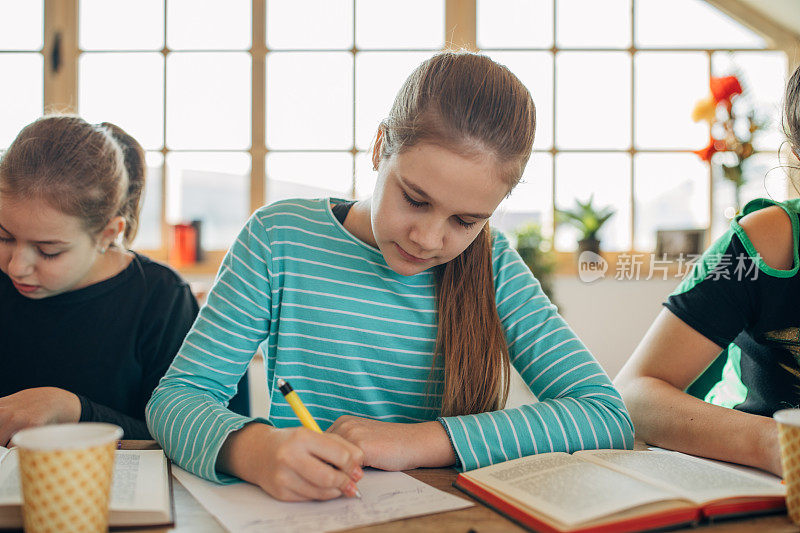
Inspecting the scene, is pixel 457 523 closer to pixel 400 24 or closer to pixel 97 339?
pixel 97 339

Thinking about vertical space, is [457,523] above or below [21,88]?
below

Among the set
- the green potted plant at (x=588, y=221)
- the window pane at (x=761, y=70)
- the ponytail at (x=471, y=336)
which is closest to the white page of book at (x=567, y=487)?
the ponytail at (x=471, y=336)

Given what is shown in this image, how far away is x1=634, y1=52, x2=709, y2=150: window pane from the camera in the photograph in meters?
3.27

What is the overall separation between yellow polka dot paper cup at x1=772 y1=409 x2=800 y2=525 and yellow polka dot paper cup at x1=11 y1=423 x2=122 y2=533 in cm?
62

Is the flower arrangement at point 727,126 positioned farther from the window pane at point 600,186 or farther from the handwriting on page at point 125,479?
the handwriting on page at point 125,479

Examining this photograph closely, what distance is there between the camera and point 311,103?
3.24 m

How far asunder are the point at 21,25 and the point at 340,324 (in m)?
2.99

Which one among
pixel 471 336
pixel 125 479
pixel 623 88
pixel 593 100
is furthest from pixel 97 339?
pixel 623 88

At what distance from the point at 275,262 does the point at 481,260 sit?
0.33 metres

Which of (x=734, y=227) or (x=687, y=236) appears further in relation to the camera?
A: (x=687, y=236)

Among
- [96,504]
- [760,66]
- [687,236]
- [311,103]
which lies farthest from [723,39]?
[96,504]

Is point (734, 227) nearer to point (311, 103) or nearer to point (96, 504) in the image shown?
point (96, 504)

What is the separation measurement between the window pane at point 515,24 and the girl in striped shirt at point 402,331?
93.6 inches

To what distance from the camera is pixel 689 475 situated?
74cm
